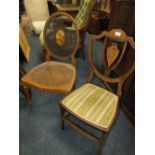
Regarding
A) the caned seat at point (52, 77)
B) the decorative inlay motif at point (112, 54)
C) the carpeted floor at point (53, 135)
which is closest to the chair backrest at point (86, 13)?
the caned seat at point (52, 77)

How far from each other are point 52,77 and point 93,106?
50 centimetres

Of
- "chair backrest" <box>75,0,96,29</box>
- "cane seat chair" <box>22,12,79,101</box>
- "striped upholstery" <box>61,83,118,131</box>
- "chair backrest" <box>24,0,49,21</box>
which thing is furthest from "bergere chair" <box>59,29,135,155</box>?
"chair backrest" <box>24,0,49,21</box>

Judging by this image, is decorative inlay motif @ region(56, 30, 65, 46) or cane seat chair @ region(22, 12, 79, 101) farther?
decorative inlay motif @ region(56, 30, 65, 46)

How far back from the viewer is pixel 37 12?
303cm

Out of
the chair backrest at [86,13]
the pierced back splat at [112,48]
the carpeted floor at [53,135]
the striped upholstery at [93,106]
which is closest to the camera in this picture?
the striped upholstery at [93,106]

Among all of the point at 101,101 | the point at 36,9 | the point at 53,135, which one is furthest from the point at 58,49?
the point at 36,9

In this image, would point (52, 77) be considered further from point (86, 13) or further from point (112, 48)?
point (86, 13)

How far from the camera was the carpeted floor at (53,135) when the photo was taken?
1340mm

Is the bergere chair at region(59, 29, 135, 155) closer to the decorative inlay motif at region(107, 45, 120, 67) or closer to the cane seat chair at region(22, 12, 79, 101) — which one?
the decorative inlay motif at region(107, 45, 120, 67)

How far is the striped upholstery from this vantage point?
1074 millimetres

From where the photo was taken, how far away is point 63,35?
1.56 metres

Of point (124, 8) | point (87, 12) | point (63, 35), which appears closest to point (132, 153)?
point (63, 35)

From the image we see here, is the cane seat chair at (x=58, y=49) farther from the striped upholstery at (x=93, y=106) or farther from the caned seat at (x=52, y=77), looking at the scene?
the striped upholstery at (x=93, y=106)

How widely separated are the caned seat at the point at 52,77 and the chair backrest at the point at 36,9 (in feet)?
6.01
